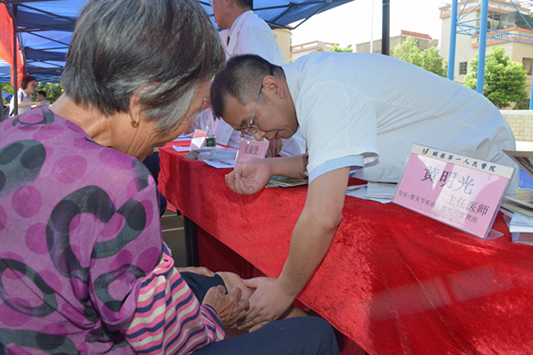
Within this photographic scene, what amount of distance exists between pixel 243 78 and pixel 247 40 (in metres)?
1.20

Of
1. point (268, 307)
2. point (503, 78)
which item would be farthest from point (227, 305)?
point (503, 78)

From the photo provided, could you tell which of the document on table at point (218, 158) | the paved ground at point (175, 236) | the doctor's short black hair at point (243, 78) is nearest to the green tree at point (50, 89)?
the paved ground at point (175, 236)

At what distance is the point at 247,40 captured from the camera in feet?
7.86

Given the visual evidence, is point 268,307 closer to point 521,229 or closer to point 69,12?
point 521,229

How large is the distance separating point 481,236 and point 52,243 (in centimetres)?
80

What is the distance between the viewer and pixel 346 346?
145cm

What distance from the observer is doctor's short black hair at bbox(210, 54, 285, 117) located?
1.31m

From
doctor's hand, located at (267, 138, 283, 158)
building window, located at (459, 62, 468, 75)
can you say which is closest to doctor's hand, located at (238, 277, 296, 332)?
doctor's hand, located at (267, 138, 283, 158)

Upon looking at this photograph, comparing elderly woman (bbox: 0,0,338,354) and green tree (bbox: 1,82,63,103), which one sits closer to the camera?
elderly woman (bbox: 0,0,338,354)

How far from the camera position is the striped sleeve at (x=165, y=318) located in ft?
2.02

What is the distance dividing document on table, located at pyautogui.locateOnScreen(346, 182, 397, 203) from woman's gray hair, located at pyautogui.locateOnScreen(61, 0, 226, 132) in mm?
655

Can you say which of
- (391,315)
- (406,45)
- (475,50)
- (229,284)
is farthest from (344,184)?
(475,50)

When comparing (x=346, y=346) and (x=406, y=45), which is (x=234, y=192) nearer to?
(x=346, y=346)

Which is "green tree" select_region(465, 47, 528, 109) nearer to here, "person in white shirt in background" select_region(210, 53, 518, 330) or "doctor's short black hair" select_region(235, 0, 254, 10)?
"doctor's short black hair" select_region(235, 0, 254, 10)
